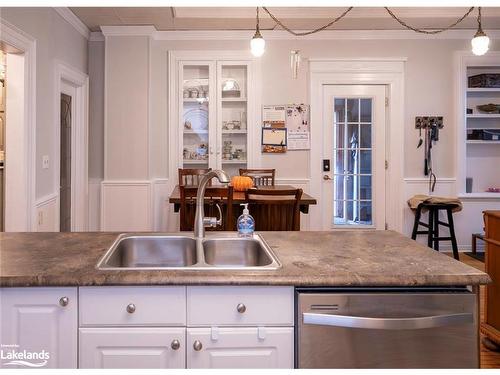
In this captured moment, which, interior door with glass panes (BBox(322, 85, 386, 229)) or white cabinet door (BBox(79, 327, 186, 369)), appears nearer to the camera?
white cabinet door (BBox(79, 327, 186, 369))

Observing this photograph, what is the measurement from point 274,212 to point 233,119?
204cm

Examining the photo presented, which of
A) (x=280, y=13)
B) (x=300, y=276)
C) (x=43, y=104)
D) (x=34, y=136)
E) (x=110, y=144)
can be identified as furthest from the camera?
(x=110, y=144)

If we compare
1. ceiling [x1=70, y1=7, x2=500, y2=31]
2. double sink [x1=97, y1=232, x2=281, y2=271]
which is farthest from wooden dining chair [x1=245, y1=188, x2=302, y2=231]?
ceiling [x1=70, y1=7, x2=500, y2=31]

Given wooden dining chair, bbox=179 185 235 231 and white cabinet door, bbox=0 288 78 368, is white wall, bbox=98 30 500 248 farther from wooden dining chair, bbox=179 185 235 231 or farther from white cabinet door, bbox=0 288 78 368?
white cabinet door, bbox=0 288 78 368

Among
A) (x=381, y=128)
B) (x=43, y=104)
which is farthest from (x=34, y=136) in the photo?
(x=381, y=128)

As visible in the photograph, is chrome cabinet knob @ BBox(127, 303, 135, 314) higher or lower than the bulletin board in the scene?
lower

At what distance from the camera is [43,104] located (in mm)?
3418

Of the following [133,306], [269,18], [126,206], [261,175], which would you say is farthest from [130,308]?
[269,18]

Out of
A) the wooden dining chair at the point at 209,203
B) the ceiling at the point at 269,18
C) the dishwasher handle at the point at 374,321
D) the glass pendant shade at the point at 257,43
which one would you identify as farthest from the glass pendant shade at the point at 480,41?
the dishwasher handle at the point at 374,321

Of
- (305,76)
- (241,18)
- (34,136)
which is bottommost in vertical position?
(34,136)

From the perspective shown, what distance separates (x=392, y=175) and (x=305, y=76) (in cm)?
153

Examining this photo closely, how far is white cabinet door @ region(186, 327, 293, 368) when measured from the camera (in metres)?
1.30

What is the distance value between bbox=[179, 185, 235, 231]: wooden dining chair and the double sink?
4.08 feet

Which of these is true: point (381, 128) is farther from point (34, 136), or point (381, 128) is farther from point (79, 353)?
point (79, 353)
